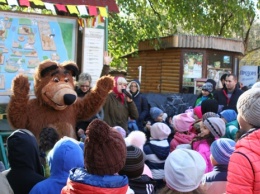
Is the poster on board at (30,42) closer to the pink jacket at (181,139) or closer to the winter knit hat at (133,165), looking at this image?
the pink jacket at (181,139)

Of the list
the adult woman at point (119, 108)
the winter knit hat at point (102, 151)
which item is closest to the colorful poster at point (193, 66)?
the adult woman at point (119, 108)

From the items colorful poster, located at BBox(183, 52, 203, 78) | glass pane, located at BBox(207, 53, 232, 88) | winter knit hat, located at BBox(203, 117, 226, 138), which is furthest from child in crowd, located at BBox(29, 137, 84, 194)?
glass pane, located at BBox(207, 53, 232, 88)

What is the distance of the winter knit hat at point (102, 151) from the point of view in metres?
2.58

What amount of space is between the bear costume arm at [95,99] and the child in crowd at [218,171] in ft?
7.18

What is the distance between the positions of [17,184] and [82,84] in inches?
120

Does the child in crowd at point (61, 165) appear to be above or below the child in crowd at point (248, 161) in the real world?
below

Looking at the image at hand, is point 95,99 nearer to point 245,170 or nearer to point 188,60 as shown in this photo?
point 245,170

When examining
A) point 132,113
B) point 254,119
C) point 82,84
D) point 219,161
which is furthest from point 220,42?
point 254,119

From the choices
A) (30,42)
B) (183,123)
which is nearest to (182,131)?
(183,123)

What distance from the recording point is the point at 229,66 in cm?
1412

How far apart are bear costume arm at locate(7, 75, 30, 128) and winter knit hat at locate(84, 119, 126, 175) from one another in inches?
106

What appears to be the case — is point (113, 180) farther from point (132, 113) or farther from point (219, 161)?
point (132, 113)

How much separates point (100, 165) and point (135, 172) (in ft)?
2.75

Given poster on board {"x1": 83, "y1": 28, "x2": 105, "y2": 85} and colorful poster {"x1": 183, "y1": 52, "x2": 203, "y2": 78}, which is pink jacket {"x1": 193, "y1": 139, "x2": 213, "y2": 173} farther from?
colorful poster {"x1": 183, "y1": 52, "x2": 203, "y2": 78}
